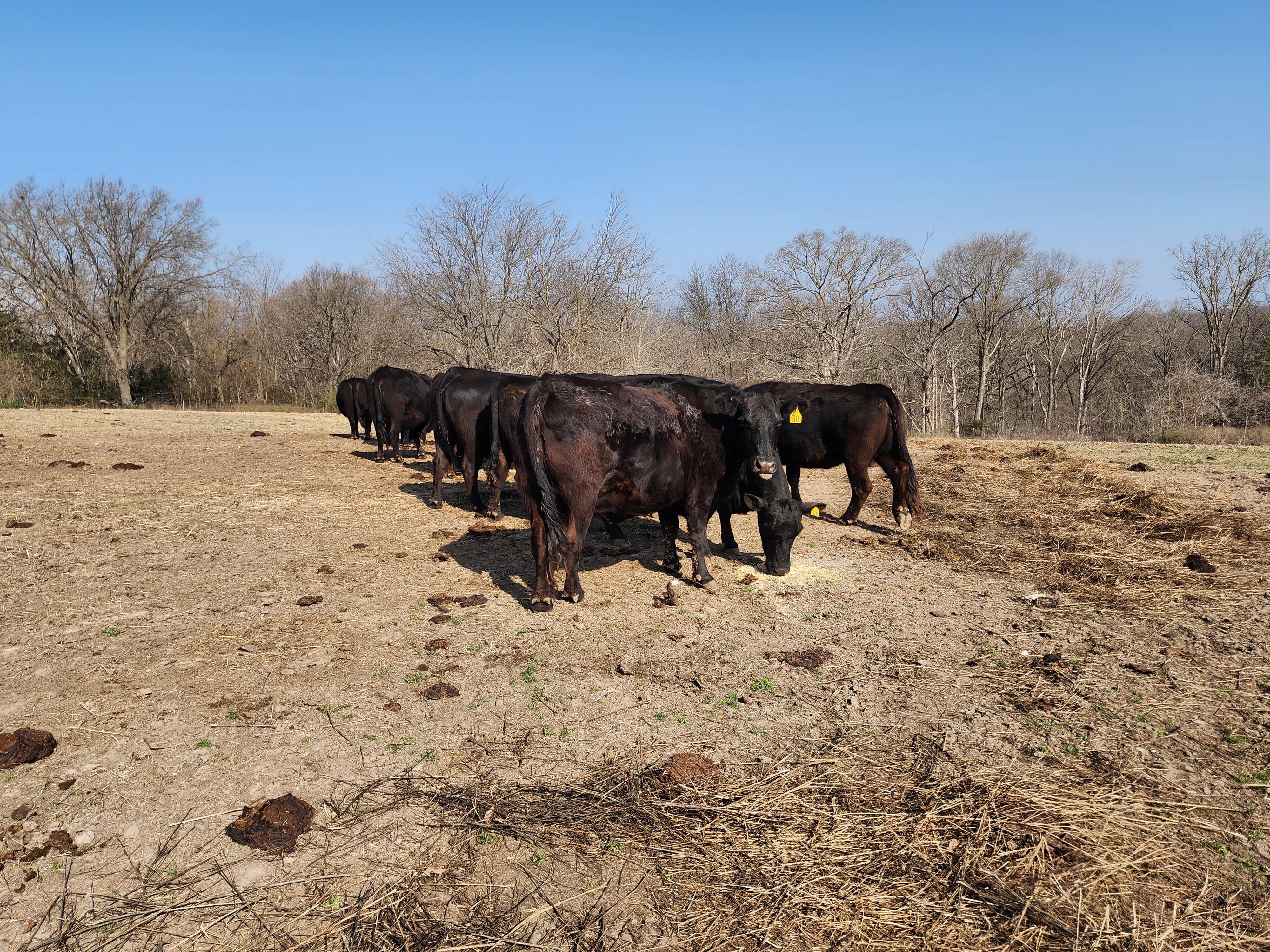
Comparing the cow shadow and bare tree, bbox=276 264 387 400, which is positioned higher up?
bare tree, bbox=276 264 387 400

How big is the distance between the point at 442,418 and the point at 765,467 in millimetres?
6125

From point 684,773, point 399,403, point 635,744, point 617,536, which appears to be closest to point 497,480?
point 617,536

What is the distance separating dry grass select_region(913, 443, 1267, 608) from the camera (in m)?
6.71

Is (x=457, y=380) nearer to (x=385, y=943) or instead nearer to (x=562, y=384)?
(x=562, y=384)

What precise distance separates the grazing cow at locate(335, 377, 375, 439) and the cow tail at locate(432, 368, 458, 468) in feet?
24.6

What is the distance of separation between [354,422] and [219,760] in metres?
16.8

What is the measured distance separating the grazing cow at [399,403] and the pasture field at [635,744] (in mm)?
7110

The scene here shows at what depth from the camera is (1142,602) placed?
20.0 feet

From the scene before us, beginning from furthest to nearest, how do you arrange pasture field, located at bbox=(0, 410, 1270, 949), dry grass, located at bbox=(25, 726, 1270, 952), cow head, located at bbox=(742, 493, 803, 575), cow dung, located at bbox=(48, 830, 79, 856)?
1. cow head, located at bbox=(742, 493, 803, 575)
2. cow dung, located at bbox=(48, 830, 79, 856)
3. pasture field, located at bbox=(0, 410, 1270, 949)
4. dry grass, located at bbox=(25, 726, 1270, 952)

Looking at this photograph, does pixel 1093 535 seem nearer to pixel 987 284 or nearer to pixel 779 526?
pixel 779 526

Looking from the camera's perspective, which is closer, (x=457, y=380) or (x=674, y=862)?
(x=674, y=862)

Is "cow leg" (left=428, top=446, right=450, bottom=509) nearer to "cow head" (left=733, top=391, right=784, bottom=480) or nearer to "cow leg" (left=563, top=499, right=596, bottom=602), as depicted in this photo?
"cow leg" (left=563, top=499, right=596, bottom=602)

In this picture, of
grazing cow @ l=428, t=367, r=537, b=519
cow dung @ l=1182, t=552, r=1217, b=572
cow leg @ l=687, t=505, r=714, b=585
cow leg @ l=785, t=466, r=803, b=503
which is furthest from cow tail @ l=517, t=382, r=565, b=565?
cow dung @ l=1182, t=552, r=1217, b=572

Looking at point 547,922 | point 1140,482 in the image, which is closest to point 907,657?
point 547,922
